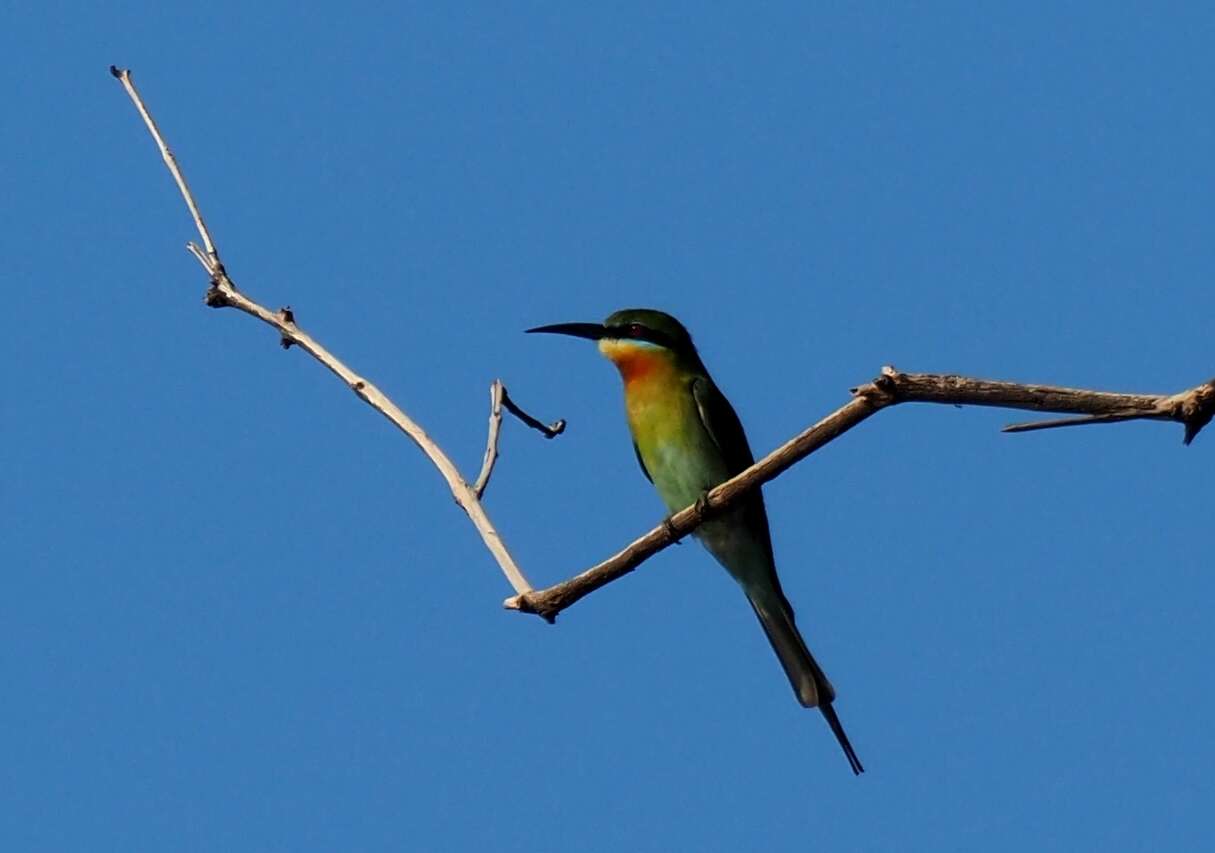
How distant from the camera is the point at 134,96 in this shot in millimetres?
4359

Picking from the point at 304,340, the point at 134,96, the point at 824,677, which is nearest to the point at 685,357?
the point at 824,677

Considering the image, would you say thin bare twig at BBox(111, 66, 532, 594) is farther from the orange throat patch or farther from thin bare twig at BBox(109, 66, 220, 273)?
the orange throat patch

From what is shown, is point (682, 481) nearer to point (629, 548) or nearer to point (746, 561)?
point (746, 561)

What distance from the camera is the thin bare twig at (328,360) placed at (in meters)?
4.07

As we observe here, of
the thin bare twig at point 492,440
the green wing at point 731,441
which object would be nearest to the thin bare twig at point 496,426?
the thin bare twig at point 492,440

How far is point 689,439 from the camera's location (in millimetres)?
5305

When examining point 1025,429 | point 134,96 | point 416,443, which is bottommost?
point 1025,429

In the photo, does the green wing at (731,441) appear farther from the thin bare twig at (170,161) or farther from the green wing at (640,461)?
the thin bare twig at (170,161)

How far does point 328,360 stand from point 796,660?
1.82 m

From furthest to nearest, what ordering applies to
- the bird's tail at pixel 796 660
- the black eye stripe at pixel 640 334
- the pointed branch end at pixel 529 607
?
the black eye stripe at pixel 640 334 < the bird's tail at pixel 796 660 < the pointed branch end at pixel 529 607

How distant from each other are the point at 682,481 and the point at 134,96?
212 centimetres

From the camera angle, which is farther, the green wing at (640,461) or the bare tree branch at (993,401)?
the green wing at (640,461)

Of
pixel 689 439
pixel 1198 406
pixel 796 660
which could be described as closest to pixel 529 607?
pixel 796 660

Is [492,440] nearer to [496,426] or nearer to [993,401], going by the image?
[496,426]
